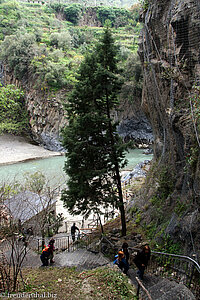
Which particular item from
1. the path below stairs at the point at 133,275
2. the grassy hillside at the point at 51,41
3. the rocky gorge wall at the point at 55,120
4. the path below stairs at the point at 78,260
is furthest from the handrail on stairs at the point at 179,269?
the rocky gorge wall at the point at 55,120

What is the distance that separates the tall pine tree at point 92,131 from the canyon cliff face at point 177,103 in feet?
6.44

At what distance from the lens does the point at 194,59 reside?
285 inches

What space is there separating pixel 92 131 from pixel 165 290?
20.6 feet

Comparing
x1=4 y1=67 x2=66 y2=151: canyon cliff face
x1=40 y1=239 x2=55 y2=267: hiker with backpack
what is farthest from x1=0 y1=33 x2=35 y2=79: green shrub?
x1=40 y1=239 x2=55 y2=267: hiker with backpack

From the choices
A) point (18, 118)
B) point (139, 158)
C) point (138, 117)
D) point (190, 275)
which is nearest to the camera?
point (190, 275)

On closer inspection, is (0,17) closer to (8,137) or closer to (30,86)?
(30,86)

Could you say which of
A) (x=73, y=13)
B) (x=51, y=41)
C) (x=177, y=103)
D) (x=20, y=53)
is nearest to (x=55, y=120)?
(x=20, y=53)

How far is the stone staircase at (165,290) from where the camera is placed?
13.3 ft

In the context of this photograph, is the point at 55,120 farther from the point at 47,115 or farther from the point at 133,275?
the point at 133,275

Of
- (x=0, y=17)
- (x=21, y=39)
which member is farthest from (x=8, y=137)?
(x=0, y=17)

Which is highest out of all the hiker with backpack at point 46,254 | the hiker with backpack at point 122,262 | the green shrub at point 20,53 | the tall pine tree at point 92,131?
the green shrub at point 20,53

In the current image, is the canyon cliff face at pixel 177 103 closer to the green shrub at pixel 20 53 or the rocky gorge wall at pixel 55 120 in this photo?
the rocky gorge wall at pixel 55 120

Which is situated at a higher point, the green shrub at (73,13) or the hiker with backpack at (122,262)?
the green shrub at (73,13)

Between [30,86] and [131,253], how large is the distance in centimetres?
4567
